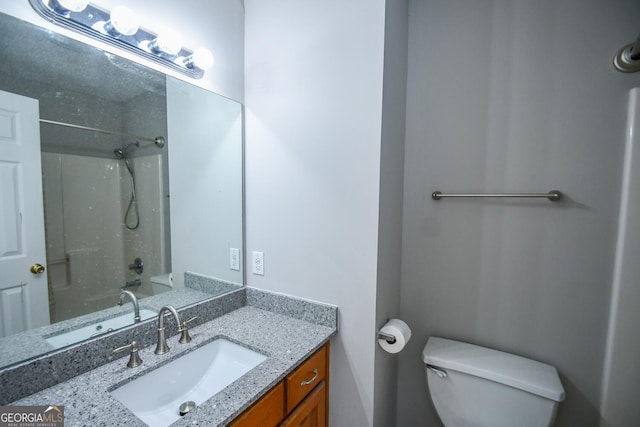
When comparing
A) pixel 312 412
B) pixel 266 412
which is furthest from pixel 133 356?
pixel 312 412

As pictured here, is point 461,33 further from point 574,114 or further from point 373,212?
point 373,212

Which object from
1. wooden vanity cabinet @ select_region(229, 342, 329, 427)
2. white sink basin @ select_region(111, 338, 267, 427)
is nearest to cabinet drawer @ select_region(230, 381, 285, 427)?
wooden vanity cabinet @ select_region(229, 342, 329, 427)

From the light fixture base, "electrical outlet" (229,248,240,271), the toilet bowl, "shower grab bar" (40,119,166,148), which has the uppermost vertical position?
the light fixture base

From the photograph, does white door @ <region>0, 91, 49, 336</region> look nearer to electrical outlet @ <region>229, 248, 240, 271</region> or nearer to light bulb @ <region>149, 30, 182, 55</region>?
light bulb @ <region>149, 30, 182, 55</region>

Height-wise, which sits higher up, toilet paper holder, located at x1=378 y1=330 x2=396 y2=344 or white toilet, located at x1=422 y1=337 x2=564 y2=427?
toilet paper holder, located at x1=378 y1=330 x2=396 y2=344

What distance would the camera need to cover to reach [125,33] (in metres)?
0.91

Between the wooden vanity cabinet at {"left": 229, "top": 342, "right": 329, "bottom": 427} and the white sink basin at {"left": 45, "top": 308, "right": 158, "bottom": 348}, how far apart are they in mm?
606

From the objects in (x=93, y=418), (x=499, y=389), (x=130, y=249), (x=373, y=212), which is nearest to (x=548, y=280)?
(x=499, y=389)

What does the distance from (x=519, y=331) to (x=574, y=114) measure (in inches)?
39.3

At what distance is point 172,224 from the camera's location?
130cm

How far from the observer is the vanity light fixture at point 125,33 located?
81 centimetres

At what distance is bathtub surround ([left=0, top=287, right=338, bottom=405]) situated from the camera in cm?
73

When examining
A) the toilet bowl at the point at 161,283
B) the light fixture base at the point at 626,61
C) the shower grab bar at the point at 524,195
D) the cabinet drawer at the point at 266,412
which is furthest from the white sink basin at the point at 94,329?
the light fixture base at the point at 626,61

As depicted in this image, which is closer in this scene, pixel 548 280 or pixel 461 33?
pixel 548 280
